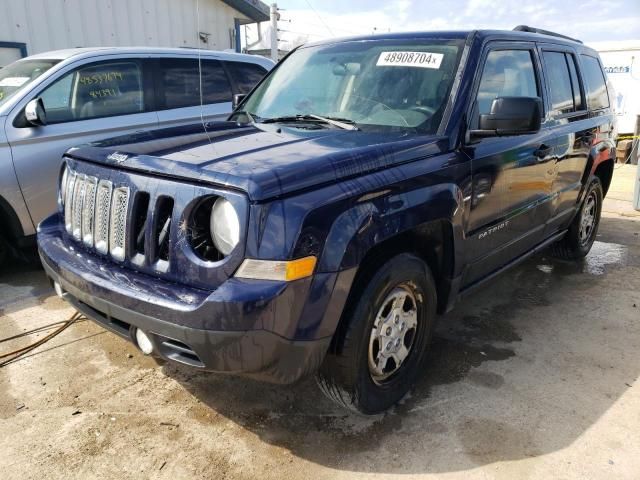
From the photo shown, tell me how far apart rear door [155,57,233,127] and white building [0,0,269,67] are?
1254 millimetres

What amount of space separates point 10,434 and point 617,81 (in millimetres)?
15388

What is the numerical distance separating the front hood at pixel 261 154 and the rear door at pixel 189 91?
258cm

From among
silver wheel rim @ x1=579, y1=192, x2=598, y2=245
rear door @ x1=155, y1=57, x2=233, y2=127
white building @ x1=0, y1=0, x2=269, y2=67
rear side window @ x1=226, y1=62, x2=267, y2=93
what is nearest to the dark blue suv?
silver wheel rim @ x1=579, y1=192, x2=598, y2=245

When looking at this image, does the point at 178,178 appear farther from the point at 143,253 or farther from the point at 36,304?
the point at 36,304

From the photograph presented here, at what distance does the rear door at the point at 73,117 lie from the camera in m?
4.37

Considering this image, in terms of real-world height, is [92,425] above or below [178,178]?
below

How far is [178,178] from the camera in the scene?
2141 millimetres

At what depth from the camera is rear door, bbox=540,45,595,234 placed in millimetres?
3787

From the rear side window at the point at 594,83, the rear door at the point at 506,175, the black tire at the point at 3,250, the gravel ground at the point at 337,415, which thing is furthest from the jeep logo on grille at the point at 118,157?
the rear side window at the point at 594,83

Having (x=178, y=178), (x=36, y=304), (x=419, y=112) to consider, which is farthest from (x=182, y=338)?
(x=36, y=304)

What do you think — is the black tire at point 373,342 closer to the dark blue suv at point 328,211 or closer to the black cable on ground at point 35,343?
the dark blue suv at point 328,211

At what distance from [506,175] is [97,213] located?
2329 mm

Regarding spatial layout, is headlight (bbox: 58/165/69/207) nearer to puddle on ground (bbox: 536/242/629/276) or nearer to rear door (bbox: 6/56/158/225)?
rear door (bbox: 6/56/158/225)

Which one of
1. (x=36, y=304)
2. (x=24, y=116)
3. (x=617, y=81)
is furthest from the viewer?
(x=617, y=81)
